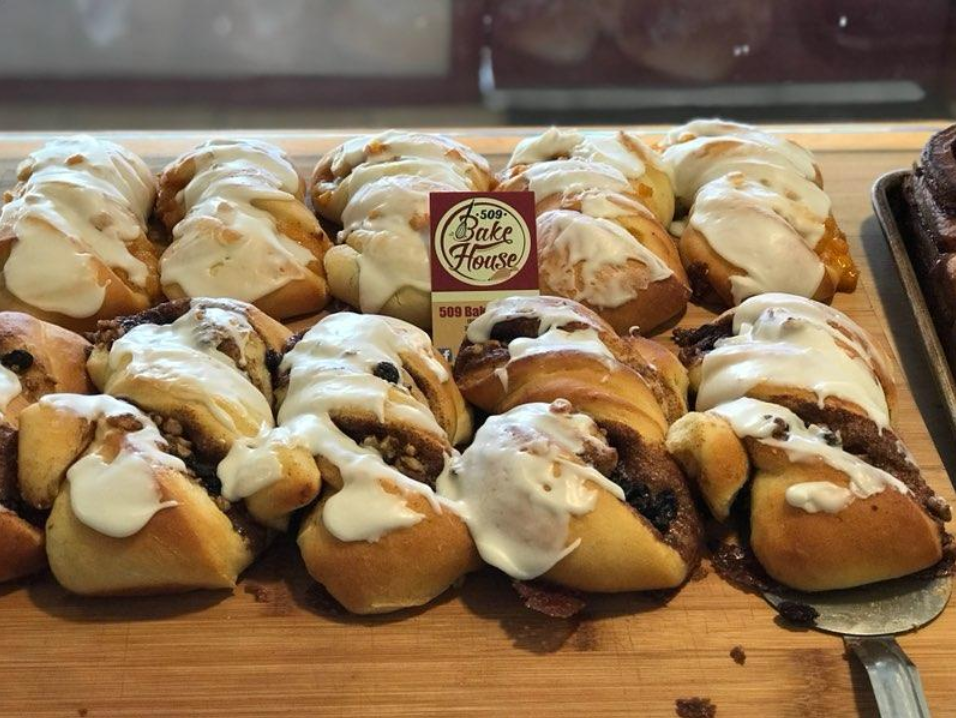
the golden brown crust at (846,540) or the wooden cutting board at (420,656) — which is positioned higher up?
the golden brown crust at (846,540)

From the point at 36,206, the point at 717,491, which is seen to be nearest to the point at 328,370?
the point at 717,491

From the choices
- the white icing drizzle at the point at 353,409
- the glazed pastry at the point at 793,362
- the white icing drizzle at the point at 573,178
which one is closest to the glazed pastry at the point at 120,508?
the white icing drizzle at the point at 353,409

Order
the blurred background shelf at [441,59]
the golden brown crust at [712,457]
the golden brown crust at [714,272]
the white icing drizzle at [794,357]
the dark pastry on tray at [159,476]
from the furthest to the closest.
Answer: the blurred background shelf at [441,59] → the golden brown crust at [714,272] → the white icing drizzle at [794,357] → the golden brown crust at [712,457] → the dark pastry on tray at [159,476]

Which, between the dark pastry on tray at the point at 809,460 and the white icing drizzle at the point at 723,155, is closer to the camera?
the dark pastry on tray at the point at 809,460

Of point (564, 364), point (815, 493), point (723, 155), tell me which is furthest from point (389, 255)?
point (815, 493)

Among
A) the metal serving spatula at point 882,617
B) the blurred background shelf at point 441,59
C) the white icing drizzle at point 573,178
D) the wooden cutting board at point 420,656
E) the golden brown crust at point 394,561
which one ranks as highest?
the blurred background shelf at point 441,59

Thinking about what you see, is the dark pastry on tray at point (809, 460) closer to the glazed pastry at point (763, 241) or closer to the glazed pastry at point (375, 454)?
the glazed pastry at point (763, 241)
